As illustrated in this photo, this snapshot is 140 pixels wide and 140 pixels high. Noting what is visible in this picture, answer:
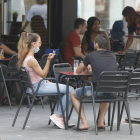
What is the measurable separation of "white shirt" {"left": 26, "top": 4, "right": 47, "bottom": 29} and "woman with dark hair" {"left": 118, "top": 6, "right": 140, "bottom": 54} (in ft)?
6.12

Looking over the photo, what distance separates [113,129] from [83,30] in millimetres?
3829

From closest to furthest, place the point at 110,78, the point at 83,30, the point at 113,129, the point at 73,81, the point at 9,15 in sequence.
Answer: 1. the point at 110,78
2. the point at 113,129
3. the point at 73,81
4. the point at 83,30
5. the point at 9,15

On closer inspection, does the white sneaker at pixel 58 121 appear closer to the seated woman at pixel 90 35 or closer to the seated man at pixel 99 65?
the seated man at pixel 99 65

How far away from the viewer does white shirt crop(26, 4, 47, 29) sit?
10125 mm

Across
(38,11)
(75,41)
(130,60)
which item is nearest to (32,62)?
(75,41)

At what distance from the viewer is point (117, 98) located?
5332 millimetres

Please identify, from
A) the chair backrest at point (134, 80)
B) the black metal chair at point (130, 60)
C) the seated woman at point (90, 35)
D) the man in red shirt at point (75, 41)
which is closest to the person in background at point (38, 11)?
the seated woman at point (90, 35)

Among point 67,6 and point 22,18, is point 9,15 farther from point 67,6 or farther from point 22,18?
point 67,6

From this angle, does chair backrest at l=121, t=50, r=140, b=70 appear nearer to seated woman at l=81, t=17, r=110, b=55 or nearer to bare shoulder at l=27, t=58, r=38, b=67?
seated woman at l=81, t=17, r=110, b=55

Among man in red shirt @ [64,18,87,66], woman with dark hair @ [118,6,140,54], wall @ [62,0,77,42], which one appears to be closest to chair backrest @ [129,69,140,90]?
man in red shirt @ [64,18,87,66]

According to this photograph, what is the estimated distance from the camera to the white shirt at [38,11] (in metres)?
10.1

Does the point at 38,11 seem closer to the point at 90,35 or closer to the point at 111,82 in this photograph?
the point at 90,35

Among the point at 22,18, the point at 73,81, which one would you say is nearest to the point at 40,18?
the point at 22,18

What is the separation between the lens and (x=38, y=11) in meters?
10.2
